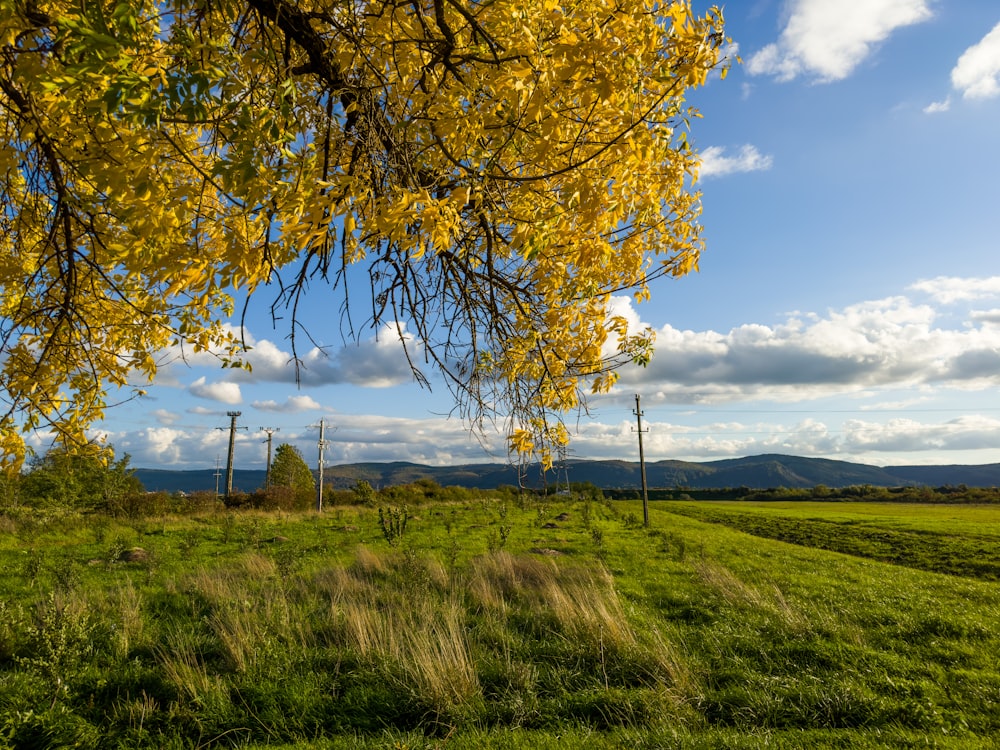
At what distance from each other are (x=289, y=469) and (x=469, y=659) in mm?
59124

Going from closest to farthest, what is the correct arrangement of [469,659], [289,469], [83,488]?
[469,659] → [83,488] → [289,469]

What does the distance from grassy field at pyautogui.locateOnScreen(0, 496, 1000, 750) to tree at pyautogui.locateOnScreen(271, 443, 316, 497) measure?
4737 centimetres

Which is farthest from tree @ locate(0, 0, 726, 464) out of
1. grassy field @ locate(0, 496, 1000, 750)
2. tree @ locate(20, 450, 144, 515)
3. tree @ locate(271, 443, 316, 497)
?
tree @ locate(271, 443, 316, 497)

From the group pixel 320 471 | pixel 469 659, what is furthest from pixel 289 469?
pixel 469 659

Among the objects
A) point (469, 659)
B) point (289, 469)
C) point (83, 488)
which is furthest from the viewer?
point (289, 469)

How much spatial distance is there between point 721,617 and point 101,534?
2005 cm

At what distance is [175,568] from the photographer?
1423 centimetres

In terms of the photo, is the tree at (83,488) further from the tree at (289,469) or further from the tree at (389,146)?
the tree at (389,146)

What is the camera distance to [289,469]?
61312 mm

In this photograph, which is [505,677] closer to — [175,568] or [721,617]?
[721,617]

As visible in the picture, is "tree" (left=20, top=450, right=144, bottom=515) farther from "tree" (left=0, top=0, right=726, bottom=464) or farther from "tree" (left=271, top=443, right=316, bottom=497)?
"tree" (left=0, top=0, right=726, bottom=464)

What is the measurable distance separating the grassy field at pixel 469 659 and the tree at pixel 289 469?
47366 mm

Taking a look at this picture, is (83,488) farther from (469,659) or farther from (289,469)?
(469,659)

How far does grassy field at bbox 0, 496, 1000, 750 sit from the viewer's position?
5930mm
